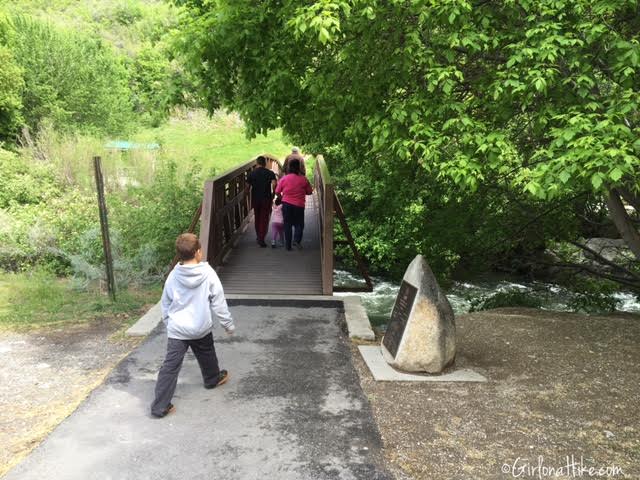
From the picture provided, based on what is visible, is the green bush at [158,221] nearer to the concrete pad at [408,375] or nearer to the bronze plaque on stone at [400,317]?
the bronze plaque on stone at [400,317]

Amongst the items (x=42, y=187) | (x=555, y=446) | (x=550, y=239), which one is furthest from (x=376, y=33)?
(x=42, y=187)

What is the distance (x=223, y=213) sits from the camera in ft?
31.0

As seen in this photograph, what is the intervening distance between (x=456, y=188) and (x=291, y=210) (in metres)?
2.90

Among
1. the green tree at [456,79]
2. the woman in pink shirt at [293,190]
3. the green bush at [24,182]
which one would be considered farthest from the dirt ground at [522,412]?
the green bush at [24,182]

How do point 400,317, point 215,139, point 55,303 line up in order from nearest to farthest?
point 400,317
point 55,303
point 215,139

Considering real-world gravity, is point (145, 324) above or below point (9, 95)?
below

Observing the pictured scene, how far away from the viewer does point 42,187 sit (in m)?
17.3

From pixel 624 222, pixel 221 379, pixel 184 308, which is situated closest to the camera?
pixel 184 308

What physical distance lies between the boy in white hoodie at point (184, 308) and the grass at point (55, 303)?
3115mm

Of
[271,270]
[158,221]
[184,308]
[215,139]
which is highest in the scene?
[215,139]

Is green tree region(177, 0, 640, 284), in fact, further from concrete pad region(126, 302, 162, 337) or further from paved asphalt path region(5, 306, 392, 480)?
concrete pad region(126, 302, 162, 337)

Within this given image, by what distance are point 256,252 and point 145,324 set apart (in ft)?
12.3

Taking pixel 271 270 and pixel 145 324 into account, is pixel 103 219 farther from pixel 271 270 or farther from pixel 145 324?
pixel 271 270

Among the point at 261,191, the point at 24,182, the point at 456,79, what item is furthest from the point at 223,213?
the point at 24,182
